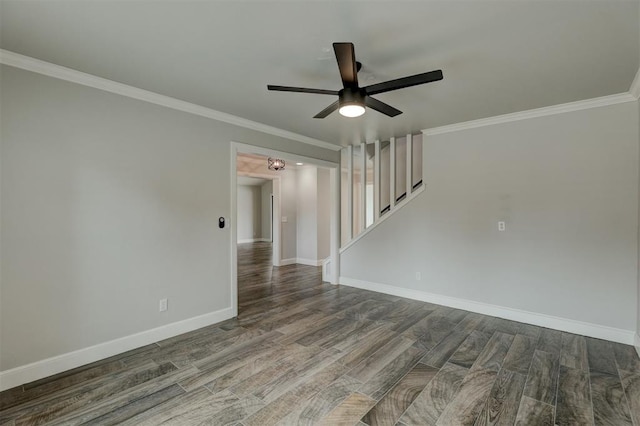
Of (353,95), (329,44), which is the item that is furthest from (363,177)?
(329,44)

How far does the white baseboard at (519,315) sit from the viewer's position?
3.16m

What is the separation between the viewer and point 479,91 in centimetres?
302

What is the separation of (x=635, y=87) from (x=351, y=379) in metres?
3.82

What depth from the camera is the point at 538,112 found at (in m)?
3.53

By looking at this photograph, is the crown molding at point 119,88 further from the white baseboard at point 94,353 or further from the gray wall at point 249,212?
the gray wall at point 249,212

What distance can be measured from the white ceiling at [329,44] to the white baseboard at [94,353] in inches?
98.3

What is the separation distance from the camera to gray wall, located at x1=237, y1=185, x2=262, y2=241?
12.7 m

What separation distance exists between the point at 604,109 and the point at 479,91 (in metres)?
1.48

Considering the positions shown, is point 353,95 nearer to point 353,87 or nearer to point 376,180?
point 353,87

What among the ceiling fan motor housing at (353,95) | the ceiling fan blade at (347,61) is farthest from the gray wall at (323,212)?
the ceiling fan blade at (347,61)

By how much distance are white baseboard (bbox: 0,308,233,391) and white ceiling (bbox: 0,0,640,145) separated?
250 cm

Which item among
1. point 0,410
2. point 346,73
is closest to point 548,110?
point 346,73

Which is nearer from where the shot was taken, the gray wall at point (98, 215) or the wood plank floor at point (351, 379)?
the wood plank floor at point (351, 379)

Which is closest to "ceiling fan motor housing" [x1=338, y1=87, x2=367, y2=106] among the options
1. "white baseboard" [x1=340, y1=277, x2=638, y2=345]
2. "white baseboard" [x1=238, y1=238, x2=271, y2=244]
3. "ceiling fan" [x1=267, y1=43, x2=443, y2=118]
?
"ceiling fan" [x1=267, y1=43, x2=443, y2=118]
